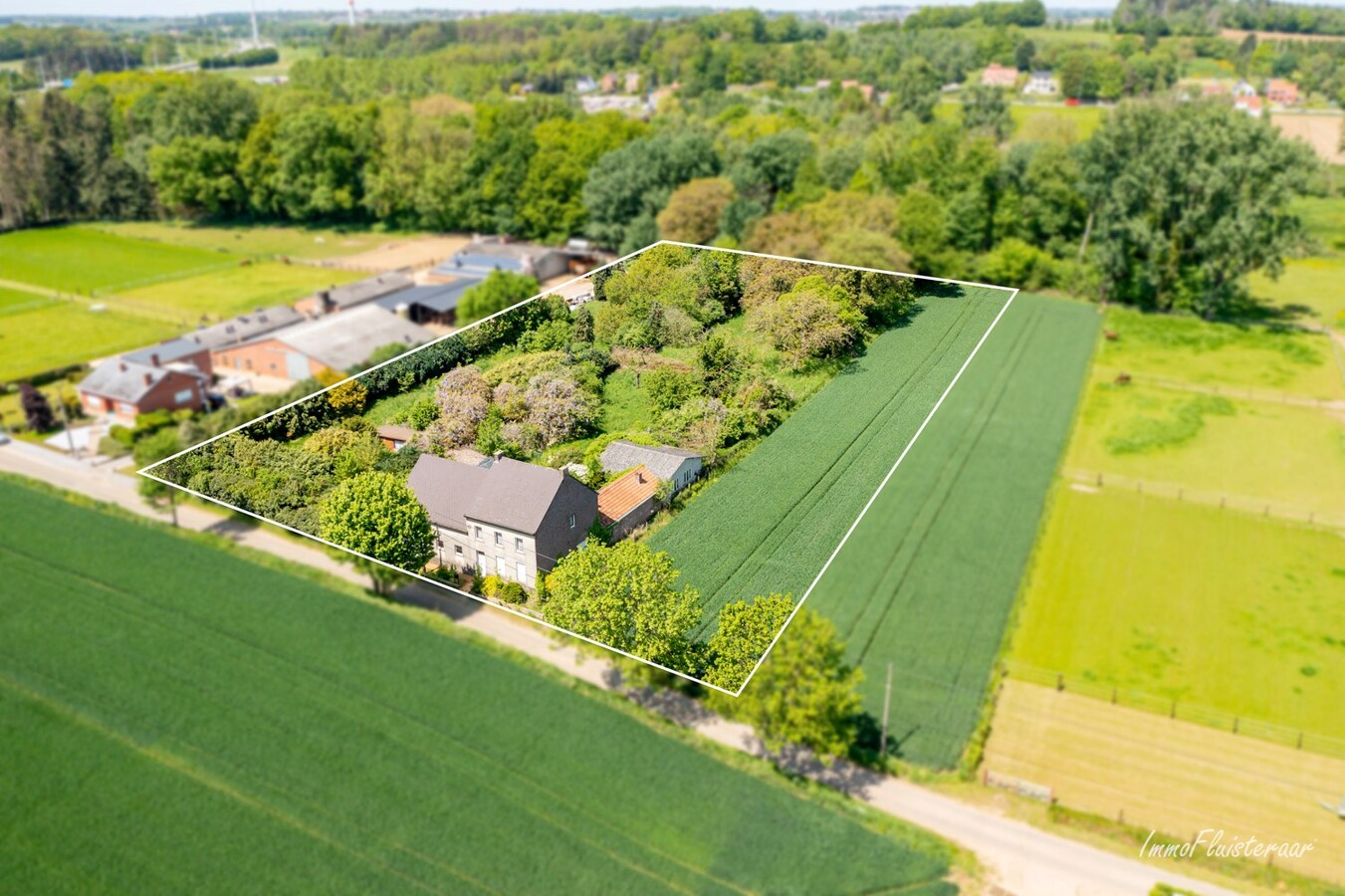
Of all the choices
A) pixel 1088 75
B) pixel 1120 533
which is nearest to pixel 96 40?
pixel 1088 75

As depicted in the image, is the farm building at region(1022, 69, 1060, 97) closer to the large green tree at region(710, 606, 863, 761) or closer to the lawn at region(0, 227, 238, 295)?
the lawn at region(0, 227, 238, 295)

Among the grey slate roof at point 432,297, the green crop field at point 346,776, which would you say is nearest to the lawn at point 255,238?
the grey slate roof at point 432,297

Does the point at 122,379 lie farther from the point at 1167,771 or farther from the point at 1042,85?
the point at 1042,85

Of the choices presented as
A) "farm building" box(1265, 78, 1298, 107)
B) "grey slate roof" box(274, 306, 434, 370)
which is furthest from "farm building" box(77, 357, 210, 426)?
"farm building" box(1265, 78, 1298, 107)

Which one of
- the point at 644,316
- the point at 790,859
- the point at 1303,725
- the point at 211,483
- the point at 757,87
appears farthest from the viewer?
the point at 757,87

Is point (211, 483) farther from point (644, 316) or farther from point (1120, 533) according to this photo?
point (1120, 533)

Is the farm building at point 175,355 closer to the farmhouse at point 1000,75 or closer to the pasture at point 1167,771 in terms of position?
the pasture at point 1167,771
